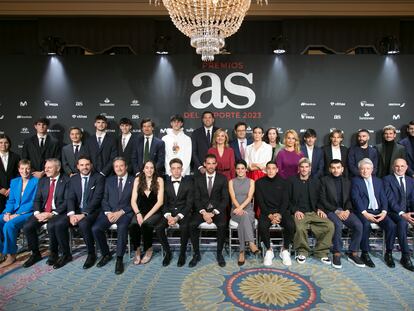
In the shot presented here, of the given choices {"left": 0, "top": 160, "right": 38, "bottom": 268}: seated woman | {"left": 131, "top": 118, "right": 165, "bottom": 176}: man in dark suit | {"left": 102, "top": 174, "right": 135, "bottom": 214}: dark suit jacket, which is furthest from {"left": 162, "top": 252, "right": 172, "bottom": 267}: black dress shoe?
{"left": 0, "top": 160, "right": 38, "bottom": 268}: seated woman

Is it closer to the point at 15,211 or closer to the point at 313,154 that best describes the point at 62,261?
the point at 15,211

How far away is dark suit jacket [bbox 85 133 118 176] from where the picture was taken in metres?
5.02

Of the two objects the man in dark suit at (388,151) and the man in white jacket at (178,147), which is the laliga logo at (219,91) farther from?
the man in dark suit at (388,151)

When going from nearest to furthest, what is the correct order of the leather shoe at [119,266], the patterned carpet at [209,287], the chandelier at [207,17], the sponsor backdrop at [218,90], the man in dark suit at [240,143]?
the chandelier at [207,17] < the patterned carpet at [209,287] < the leather shoe at [119,266] < the man in dark suit at [240,143] < the sponsor backdrop at [218,90]

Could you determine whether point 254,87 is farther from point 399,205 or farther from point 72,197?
point 72,197

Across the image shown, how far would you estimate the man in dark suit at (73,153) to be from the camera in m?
5.00

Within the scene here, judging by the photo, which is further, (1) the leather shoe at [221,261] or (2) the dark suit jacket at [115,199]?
(2) the dark suit jacket at [115,199]

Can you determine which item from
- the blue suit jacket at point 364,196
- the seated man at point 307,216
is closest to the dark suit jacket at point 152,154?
the seated man at point 307,216

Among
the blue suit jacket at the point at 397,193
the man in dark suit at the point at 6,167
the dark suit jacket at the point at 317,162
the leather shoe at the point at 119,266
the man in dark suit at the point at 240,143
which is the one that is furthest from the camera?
the dark suit jacket at the point at 317,162

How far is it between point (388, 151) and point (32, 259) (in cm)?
518

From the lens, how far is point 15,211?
14.6 ft

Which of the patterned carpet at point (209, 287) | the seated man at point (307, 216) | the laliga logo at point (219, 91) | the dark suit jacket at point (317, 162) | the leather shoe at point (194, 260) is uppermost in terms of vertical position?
the laliga logo at point (219, 91)

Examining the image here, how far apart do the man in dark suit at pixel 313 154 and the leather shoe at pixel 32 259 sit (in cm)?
386

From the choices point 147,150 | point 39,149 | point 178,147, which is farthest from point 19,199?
point 178,147
